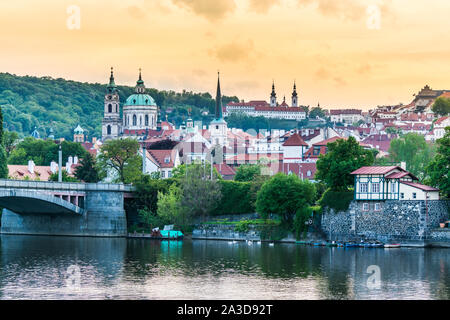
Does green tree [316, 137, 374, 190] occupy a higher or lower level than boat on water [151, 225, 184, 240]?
higher

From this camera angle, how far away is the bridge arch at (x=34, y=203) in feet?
271

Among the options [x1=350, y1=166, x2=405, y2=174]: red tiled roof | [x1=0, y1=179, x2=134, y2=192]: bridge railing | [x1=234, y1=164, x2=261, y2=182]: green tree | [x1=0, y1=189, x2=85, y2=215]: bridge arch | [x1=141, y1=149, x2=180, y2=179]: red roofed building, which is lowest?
[x1=0, y1=189, x2=85, y2=215]: bridge arch

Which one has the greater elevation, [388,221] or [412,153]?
[412,153]

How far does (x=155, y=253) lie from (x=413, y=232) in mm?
19623

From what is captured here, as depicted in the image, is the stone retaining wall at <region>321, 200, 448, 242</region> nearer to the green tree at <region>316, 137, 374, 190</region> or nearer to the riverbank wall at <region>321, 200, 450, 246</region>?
the riverbank wall at <region>321, 200, 450, 246</region>

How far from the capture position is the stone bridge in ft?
293

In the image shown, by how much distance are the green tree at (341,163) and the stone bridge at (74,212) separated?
59.2 feet

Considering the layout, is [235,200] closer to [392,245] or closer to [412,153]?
[392,245]

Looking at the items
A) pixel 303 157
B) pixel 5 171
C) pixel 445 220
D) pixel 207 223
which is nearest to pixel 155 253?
pixel 207 223

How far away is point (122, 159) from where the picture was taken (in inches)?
4225

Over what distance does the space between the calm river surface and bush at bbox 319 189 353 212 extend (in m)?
4.74

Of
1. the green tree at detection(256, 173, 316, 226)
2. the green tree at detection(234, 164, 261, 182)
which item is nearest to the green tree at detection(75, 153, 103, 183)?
the green tree at detection(234, 164, 261, 182)

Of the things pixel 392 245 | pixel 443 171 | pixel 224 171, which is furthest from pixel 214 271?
pixel 224 171

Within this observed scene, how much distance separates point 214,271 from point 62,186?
3026cm
